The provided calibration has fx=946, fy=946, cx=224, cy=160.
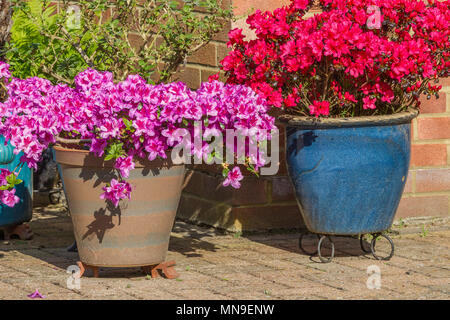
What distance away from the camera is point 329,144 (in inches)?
204

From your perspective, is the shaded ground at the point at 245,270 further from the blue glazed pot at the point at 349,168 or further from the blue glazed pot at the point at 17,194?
the blue glazed pot at the point at 349,168

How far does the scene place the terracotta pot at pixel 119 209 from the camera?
4.82 metres

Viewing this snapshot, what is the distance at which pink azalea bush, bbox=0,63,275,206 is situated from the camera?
465 centimetres

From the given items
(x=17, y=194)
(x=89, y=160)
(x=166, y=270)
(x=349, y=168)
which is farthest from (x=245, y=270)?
(x=17, y=194)

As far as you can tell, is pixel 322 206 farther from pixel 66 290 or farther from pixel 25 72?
pixel 25 72

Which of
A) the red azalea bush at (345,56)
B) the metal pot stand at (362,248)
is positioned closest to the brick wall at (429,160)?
the metal pot stand at (362,248)

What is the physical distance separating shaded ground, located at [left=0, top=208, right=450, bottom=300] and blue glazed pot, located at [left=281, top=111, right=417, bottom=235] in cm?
26

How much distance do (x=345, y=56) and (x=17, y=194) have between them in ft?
7.40

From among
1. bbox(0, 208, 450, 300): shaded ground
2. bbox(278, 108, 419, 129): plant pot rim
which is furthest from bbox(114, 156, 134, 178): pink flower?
bbox(278, 108, 419, 129): plant pot rim

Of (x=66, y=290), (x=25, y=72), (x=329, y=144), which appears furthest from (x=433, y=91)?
(x=25, y=72)

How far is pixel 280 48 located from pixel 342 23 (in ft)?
1.23

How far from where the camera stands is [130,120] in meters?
4.69

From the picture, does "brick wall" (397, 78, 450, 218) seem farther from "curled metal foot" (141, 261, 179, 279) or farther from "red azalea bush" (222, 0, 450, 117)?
"curled metal foot" (141, 261, 179, 279)

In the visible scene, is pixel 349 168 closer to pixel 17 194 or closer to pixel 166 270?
pixel 166 270
